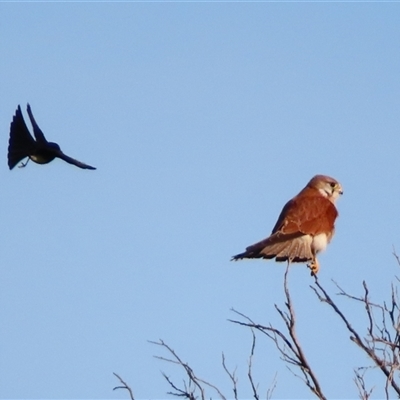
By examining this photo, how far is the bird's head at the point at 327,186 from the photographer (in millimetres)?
7938

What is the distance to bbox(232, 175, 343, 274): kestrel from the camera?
6.89m

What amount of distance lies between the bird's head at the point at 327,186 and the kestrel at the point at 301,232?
131 millimetres

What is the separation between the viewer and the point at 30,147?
5.07m

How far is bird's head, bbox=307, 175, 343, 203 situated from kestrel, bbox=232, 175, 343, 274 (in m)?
0.13

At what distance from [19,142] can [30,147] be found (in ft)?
0.25

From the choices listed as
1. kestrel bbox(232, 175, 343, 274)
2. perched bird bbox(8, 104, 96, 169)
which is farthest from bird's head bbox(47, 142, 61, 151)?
kestrel bbox(232, 175, 343, 274)

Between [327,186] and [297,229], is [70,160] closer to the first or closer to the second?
[297,229]

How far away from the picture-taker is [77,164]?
486 centimetres

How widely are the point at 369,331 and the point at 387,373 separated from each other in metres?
0.21

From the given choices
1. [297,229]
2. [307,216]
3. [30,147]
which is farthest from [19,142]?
[307,216]

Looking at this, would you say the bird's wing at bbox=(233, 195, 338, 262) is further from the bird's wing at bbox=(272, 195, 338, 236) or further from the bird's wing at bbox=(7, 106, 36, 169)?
the bird's wing at bbox=(7, 106, 36, 169)

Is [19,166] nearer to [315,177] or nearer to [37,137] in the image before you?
[37,137]

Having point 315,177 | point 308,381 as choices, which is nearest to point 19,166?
point 308,381

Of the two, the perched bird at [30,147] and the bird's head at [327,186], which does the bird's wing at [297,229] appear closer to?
the bird's head at [327,186]
